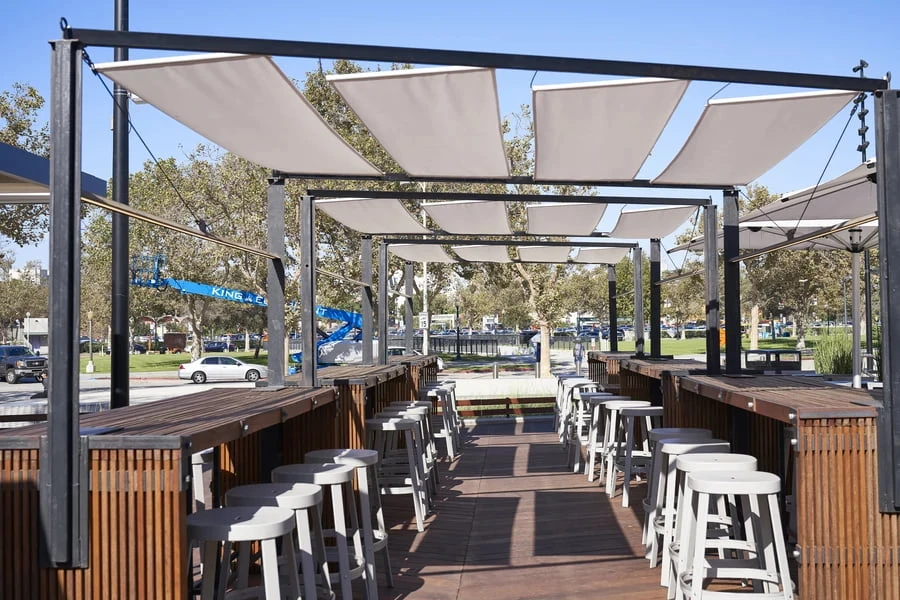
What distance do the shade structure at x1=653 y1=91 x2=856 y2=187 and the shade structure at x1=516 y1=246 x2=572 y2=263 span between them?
14.5 ft

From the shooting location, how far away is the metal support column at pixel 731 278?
243 inches

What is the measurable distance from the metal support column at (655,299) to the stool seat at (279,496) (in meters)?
6.05

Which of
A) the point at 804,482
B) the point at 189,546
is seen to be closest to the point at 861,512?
the point at 804,482

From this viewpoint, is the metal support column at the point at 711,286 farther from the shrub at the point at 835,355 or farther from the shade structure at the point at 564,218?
the shrub at the point at 835,355

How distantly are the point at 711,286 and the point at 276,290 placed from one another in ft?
10.5

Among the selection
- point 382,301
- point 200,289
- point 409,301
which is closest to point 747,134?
point 382,301

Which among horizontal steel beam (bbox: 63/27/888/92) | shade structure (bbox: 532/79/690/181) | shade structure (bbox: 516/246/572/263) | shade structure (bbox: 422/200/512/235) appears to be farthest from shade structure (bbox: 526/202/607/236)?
horizontal steel beam (bbox: 63/27/888/92)

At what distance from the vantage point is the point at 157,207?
24.3m

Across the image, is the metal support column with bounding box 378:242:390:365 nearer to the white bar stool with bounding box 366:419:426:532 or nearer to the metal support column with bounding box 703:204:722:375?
the white bar stool with bounding box 366:419:426:532

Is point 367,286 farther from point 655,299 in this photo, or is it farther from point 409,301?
point 655,299

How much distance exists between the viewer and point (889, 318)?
3.35 metres

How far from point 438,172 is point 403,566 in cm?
245

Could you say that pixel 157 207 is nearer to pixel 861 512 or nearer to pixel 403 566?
pixel 403 566

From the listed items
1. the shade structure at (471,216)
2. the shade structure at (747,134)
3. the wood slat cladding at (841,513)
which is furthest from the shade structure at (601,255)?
the wood slat cladding at (841,513)
